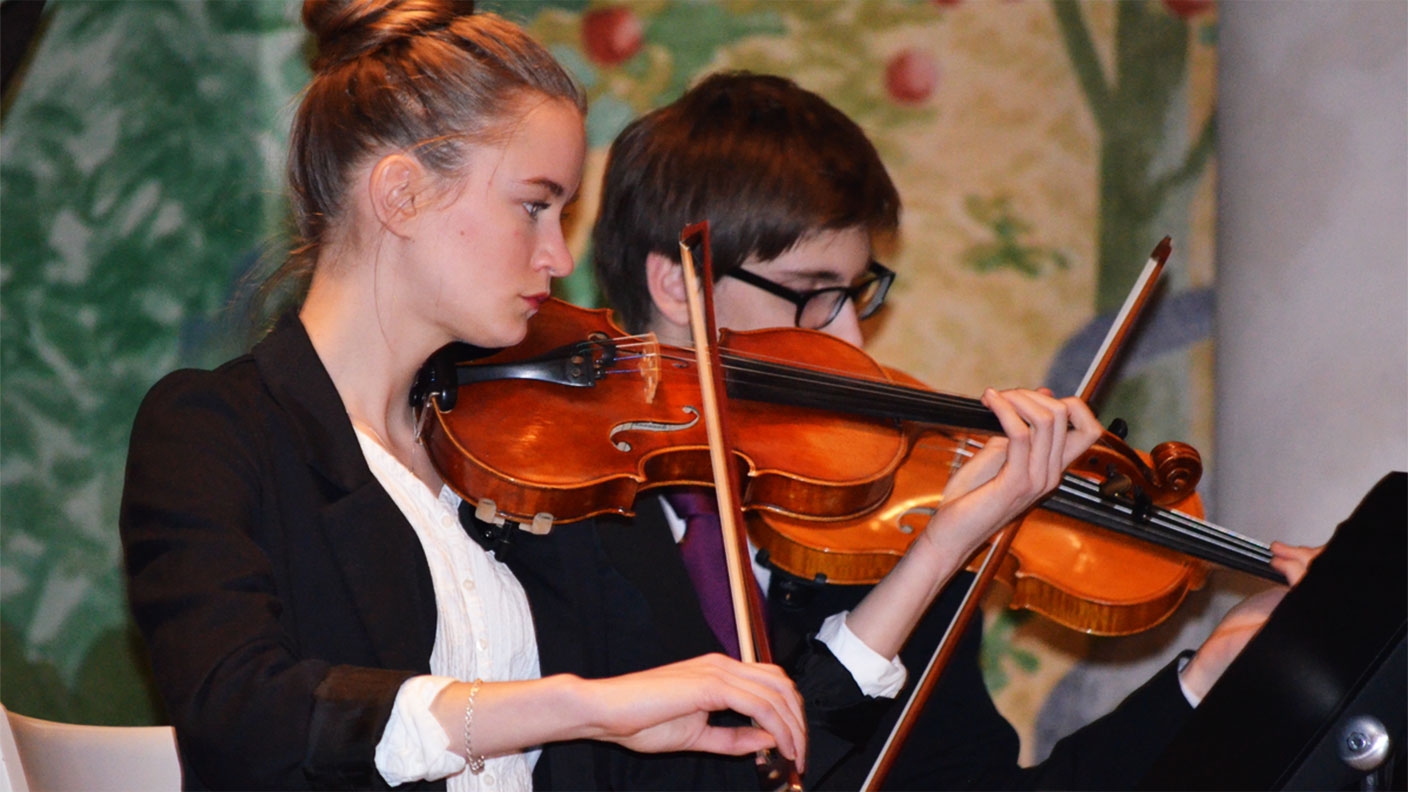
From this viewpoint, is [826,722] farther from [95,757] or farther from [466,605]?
[95,757]

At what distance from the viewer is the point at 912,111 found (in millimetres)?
2520

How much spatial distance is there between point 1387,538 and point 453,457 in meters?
0.88

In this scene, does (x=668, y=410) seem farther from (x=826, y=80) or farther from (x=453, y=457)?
(x=826, y=80)

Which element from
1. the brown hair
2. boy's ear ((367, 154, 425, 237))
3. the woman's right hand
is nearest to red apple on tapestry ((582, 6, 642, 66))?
the brown hair

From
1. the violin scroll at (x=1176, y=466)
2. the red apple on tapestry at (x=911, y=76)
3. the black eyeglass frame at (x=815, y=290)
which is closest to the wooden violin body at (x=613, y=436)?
the black eyeglass frame at (x=815, y=290)

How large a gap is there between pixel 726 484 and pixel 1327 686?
60cm

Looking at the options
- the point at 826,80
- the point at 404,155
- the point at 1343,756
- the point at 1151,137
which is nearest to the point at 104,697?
the point at 404,155

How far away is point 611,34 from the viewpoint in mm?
2410

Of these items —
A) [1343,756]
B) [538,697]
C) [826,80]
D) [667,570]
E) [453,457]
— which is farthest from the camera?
[826,80]

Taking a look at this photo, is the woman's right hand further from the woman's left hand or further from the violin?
the woman's left hand

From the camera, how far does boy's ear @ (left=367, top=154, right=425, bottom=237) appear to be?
4.66 ft

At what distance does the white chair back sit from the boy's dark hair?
34.5 inches

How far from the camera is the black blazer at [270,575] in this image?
41.3 inches

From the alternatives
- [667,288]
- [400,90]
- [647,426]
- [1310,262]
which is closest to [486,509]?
[647,426]
